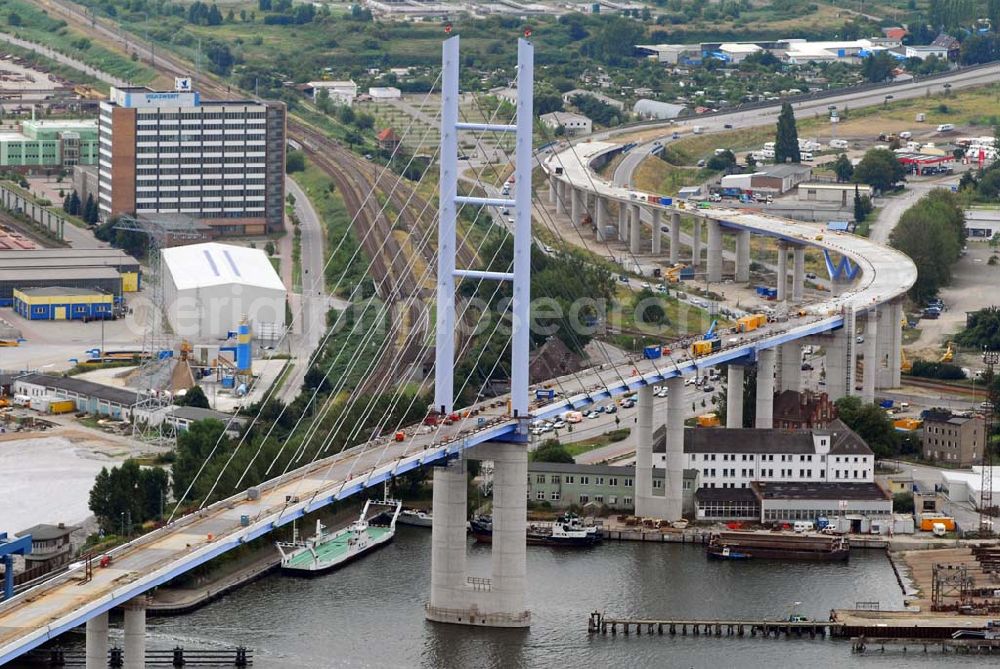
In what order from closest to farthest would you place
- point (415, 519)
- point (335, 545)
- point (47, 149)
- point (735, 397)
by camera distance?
1. point (335, 545)
2. point (415, 519)
3. point (735, 397)
4. point (47, 149)

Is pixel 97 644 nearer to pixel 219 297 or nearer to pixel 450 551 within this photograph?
pixel 450 551

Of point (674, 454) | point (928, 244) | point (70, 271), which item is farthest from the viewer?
point (928, 244)

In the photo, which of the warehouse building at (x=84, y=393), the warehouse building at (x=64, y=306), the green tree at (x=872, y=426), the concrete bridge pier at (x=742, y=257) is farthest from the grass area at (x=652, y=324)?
the warehouse building at (x=64, y=306)

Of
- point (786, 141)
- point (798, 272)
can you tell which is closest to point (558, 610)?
point (798, 272)

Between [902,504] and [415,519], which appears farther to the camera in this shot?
[902,504]

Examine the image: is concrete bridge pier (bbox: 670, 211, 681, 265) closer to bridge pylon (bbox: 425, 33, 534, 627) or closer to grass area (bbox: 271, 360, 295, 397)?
grass area (bbox: 271, 360, 295, 397)

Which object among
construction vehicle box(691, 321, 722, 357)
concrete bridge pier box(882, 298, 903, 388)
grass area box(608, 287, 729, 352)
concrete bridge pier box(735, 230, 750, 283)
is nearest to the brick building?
construction vehicle box(691, 321, 722, 357)

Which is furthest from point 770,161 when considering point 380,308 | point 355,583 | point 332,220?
point 355,583
